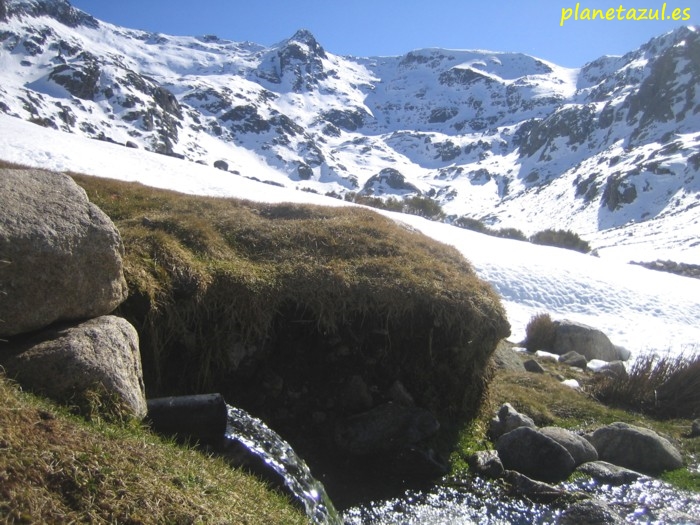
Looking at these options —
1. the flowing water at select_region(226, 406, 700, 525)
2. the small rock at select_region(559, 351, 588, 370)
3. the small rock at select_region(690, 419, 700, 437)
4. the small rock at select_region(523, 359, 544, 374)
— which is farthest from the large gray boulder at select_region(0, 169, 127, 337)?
the small rock at select_region(559, 351, 588, 370)

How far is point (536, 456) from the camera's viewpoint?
947 cm

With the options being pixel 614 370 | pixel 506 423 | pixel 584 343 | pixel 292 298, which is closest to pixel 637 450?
pixel 506 423

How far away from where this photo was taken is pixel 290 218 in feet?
43.9

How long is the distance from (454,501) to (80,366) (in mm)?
5193

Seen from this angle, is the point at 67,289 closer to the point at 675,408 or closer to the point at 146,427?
the point at 146,427

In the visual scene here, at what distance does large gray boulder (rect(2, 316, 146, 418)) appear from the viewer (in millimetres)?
5547

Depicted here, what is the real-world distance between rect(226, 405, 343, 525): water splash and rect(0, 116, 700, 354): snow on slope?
14.3 meters

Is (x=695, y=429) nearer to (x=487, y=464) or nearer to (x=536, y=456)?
(x=536, y=456)

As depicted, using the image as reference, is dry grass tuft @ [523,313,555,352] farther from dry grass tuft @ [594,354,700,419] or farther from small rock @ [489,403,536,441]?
small rock @ [489,403,536,441]

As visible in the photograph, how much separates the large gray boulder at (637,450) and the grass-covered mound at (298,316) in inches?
89.7

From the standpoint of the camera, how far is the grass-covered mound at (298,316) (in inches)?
347

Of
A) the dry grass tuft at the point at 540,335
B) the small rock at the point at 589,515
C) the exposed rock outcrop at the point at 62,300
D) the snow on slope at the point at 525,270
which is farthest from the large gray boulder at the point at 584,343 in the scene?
the exposed rock outcrop at the point at 62,300

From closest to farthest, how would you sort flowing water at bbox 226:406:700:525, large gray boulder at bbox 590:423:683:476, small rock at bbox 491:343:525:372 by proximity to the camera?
flowing water at bbox 226:406:700:525 → large gray boulder at bbox 590:423:683:476 → small rock at bbox 491:343:525:372

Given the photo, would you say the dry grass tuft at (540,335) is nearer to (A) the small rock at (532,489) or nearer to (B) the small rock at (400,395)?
(B) the small rock at (400,395)
